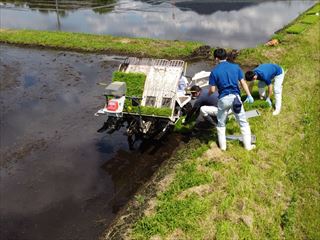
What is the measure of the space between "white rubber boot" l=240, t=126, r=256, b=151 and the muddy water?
2.46 meters

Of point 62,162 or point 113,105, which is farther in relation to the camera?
point 62,162

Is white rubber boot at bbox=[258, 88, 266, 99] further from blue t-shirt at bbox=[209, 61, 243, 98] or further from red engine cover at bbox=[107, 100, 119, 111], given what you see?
red engine cover at bbox=[107, 100, 119, 111]

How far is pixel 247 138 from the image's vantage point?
28.6 feet

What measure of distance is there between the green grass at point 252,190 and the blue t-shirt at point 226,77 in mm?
1669

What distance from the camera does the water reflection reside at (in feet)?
83.5

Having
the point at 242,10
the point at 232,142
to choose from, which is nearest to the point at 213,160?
the point at 232,142

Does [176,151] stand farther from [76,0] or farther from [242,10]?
[76,0]

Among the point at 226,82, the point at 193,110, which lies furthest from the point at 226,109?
the point at 193,110

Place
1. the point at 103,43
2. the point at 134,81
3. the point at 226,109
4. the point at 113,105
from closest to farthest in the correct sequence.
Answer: the point at 226,109 < the point at 113,105 < the point at 134,81 < the point at 103,43

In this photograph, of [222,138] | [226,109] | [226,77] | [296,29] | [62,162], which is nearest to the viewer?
[226,77]

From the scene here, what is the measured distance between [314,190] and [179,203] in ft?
9.64

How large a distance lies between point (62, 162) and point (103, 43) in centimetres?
1315

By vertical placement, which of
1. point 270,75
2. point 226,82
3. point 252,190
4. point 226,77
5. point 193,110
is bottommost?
point 252,190

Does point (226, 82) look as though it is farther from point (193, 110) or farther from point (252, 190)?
point (193, 110)
